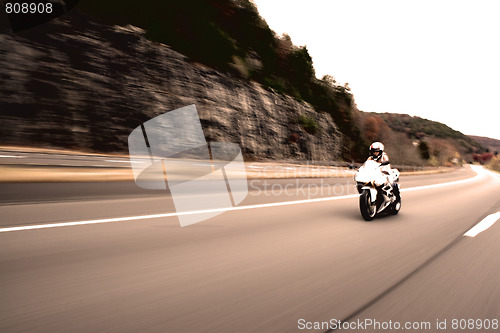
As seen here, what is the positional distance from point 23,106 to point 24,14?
20.2 feet

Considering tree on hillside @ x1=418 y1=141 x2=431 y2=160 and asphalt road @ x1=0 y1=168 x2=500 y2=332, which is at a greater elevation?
tree on hillside @ x1=418 y1=141 x2=431 y2=160

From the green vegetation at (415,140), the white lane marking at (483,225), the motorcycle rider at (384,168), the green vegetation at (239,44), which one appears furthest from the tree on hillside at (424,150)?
the motorcycle rider at (384,168)

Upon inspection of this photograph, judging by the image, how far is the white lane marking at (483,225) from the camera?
5.87m

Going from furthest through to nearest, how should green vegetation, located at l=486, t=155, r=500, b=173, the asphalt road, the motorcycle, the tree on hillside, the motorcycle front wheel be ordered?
green vegetation, located at l=486, t=155, r=500, b=173 < the tree on hillside < the motorcycle front wheel < the motorcycle < the asphalt road

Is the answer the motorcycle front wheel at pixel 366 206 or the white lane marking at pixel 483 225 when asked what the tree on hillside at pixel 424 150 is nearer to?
the white lane marking at pixel 483 225

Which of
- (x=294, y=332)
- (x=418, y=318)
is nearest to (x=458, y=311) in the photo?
(x=418, y=318)

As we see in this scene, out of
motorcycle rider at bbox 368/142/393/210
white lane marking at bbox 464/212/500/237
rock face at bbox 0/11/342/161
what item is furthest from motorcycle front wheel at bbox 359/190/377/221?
rock face at bbox 0/11/342/161

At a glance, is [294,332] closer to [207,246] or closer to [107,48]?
[207,246]

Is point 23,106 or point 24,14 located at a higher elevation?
point 24,14

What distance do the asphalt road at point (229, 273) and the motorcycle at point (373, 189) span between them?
0.48 meters

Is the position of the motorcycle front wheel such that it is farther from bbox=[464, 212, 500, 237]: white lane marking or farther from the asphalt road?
bbox=[464, 212, 500, 237]: white lane marking

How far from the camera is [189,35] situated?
32.8m

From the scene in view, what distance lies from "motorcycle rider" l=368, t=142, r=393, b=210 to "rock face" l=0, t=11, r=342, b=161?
18659 mm

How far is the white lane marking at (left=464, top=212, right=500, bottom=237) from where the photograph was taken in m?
5.87
